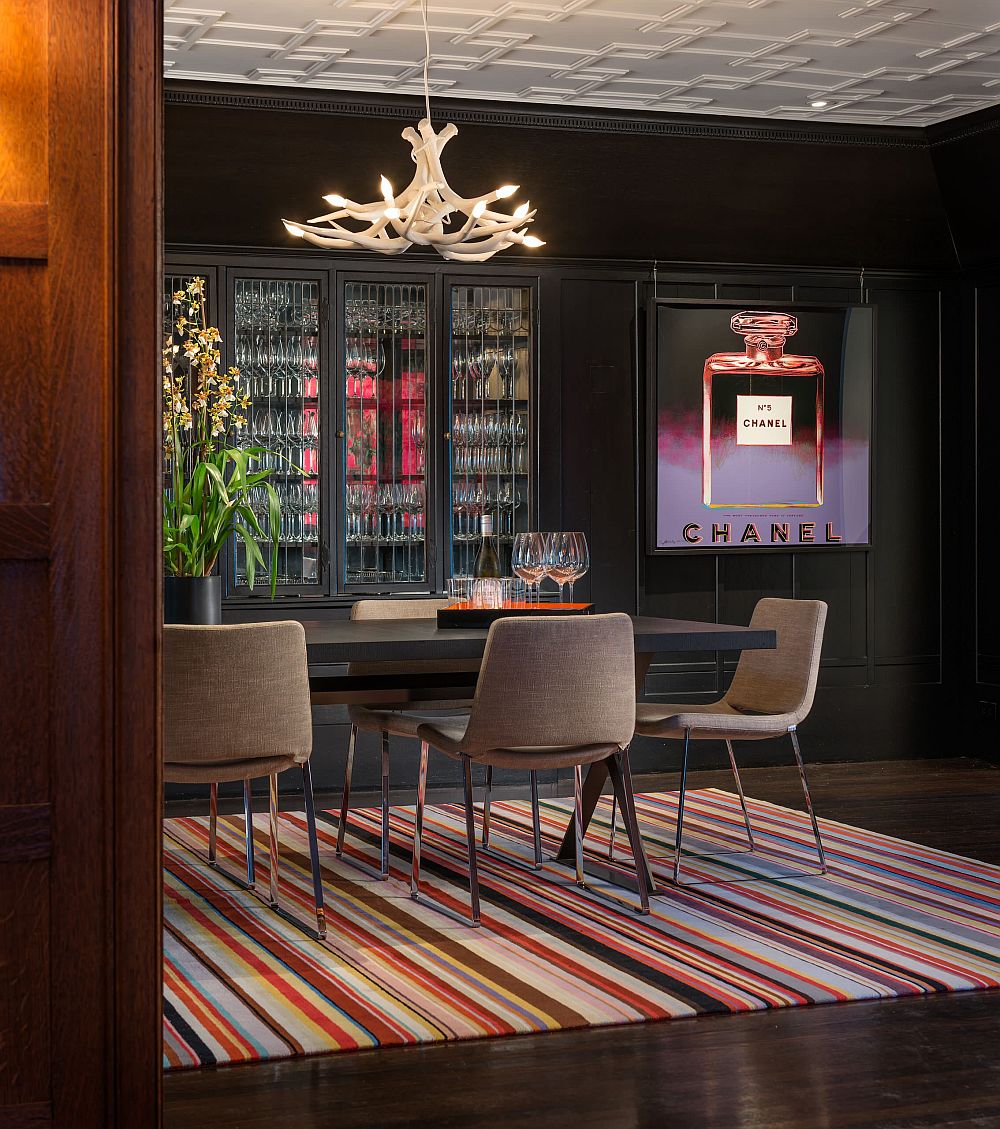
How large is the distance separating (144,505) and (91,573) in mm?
127

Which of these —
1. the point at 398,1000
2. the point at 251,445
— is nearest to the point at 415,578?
the point at 251,445

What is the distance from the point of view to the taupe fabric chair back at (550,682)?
4.29m

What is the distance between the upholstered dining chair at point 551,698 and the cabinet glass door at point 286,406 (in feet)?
8.27

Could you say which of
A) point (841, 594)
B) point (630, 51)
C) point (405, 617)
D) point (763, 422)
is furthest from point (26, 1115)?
point (841, 594)

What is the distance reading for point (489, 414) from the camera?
23.2 feet

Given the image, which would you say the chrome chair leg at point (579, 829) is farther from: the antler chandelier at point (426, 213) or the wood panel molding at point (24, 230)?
the wood panel molding at point (24, 230)

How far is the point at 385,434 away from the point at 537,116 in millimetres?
1640

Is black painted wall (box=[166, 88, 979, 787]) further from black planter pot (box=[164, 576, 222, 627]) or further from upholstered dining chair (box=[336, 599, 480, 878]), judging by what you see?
black planter pot (box=[164, 576, 222, 627])

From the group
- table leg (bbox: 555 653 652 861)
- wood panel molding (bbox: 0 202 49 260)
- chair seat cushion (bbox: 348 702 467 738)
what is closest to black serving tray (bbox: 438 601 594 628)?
chair seat cushion (bbox: 348 702 467 738)

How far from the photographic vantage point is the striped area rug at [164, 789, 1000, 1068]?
3.51m

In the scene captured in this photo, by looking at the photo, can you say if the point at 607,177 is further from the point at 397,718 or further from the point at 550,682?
the point at 550,682

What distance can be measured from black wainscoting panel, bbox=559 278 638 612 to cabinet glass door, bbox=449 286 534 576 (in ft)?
0.65

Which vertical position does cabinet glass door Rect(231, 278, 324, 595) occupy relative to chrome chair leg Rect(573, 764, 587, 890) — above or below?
above

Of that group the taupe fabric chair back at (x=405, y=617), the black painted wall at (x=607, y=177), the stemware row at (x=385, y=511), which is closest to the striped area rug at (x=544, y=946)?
the taupe fabric chair back at (x=405, y=617)
